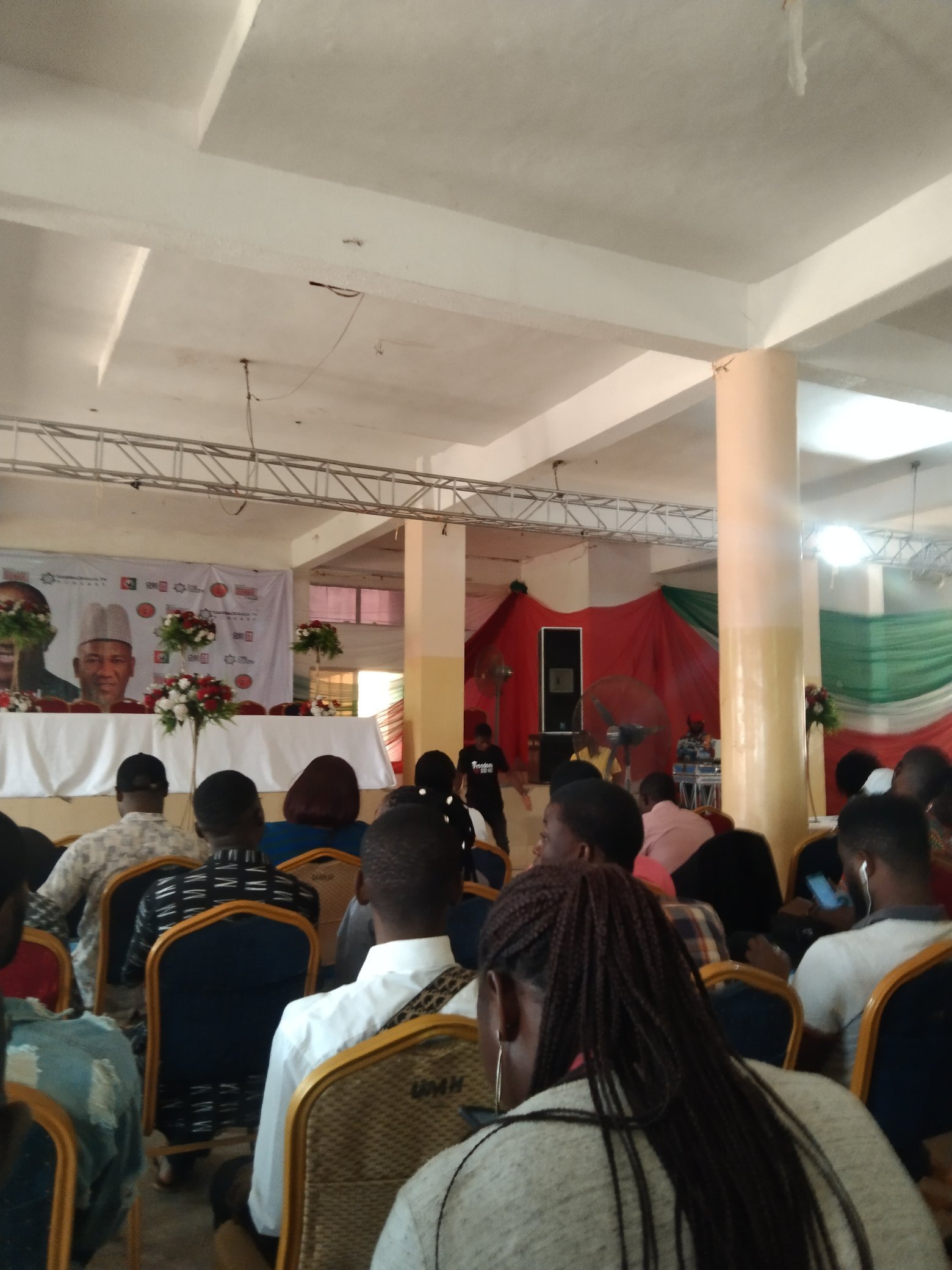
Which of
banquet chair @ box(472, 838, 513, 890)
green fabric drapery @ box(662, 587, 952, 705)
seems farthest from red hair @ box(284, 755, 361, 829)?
green fabric drapery @ box(662, 587, 952, 705)

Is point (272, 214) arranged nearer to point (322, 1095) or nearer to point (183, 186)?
point (183, 186)

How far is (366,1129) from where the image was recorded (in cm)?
124

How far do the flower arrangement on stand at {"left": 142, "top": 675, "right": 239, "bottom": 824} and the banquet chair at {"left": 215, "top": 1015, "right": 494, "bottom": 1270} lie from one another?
161 inches

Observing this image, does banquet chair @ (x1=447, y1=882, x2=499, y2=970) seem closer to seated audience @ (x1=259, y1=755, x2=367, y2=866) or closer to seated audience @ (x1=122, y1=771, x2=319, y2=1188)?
seated audience @ (x1=122, y1=771, x2=319, y2=1188)

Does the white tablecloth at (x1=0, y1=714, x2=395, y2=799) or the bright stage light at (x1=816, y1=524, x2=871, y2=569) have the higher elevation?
the bright stage light at (x1=816, y1=524, x2=871, y2=569)

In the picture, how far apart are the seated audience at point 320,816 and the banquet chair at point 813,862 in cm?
167

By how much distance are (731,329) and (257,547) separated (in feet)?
25.2

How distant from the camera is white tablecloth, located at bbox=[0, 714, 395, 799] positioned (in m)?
5.57

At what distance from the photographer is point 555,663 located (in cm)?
1077

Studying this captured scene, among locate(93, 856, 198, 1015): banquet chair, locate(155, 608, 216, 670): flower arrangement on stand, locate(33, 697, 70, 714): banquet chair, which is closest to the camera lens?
locate(93, 856, 198, 1015): banquet chair

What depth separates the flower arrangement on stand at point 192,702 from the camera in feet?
17.0

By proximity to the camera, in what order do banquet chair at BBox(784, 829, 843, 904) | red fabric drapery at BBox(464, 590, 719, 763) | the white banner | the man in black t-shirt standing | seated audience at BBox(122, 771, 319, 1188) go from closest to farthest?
1. seated audience at BBox(122, 771, 319, 1188)
2. banquet chair at BBox(784, 829, 843, 904)
3. the man in black t-shirt standing
4. the white banner
5. red fabric drapery at BBox(464, 590, 719, 763)

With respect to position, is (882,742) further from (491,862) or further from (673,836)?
(491,862)

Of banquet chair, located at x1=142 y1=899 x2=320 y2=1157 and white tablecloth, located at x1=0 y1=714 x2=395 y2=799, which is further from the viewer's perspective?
white tablecloth, located at x1=0 y1=714 x2=395 y2=799
